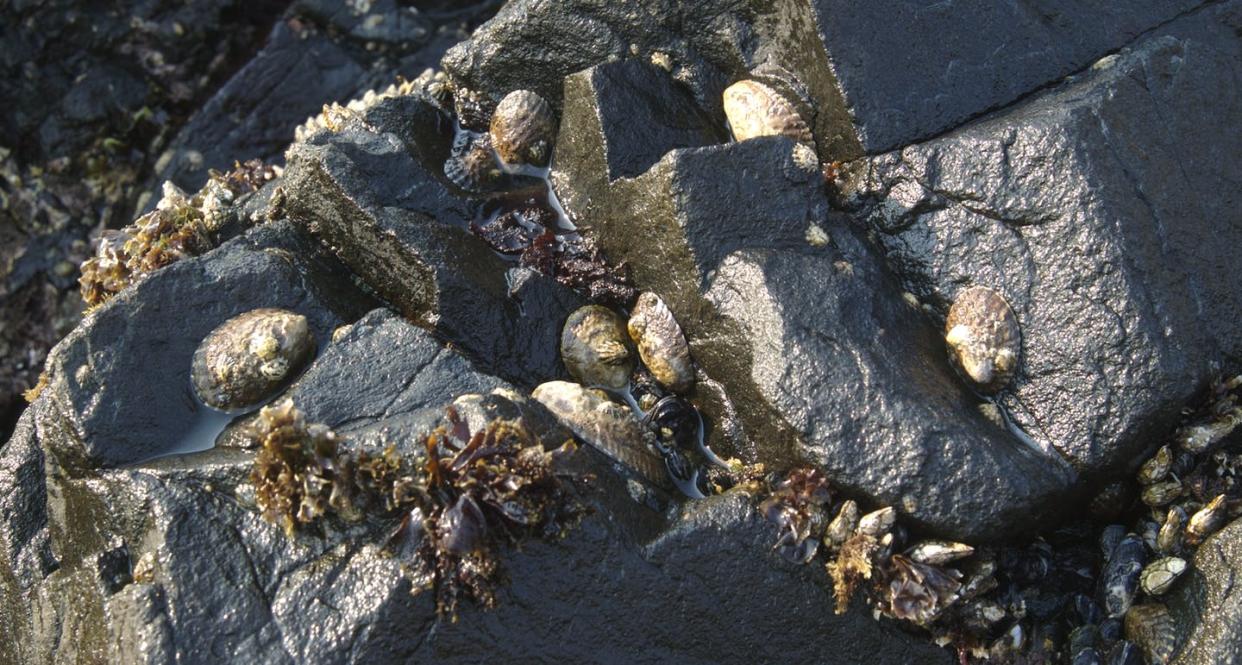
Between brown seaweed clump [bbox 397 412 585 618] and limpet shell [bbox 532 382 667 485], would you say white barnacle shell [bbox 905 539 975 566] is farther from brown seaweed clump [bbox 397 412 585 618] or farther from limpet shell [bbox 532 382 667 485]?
brown seaweed clump [bbox 397 412 585 618]

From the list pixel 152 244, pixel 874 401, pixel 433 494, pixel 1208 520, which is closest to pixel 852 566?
pixel 874 401

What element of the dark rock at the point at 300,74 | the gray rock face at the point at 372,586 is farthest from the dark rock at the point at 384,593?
the dark rock at the point at 300,74

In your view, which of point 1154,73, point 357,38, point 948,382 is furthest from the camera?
point 357,38

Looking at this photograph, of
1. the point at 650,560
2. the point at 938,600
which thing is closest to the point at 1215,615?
the point at 938,600

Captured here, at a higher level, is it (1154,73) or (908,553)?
(1154,73)

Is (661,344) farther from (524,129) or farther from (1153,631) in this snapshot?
(1153,631)

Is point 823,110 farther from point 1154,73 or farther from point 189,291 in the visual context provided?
point 189,291

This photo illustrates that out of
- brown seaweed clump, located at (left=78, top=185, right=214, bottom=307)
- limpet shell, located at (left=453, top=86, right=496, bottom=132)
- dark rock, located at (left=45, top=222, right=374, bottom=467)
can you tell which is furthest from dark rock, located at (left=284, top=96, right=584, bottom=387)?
limpet shell, located at (left=453, top=86, right=496, bottom=132)
